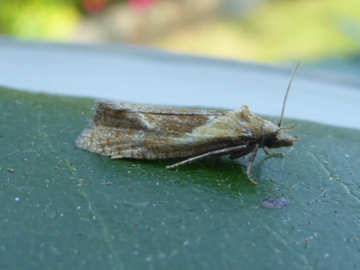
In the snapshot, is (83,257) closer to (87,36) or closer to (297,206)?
(297,206)

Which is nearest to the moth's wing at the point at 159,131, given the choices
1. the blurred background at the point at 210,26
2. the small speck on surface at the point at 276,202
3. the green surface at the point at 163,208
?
the green surface at the point at 163,208

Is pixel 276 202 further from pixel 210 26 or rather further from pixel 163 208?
pixel 210 26

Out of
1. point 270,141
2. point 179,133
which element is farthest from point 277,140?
point 179,133

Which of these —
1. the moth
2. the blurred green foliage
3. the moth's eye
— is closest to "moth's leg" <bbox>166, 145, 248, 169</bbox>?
the moth

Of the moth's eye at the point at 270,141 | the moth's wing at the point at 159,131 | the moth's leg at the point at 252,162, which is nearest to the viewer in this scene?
the moth's leg at the point at 252,162

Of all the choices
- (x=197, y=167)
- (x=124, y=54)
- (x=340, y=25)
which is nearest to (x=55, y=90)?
(x=124, y=54)

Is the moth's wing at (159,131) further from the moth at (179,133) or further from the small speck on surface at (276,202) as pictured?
the small speck on surface at (276,202)

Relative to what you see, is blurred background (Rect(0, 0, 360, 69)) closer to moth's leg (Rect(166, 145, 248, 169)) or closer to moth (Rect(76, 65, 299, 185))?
moth (Rect(76, 65, 299, 185))

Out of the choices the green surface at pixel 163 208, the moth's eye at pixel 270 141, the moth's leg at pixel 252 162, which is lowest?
the green surface at pixel 163 208
